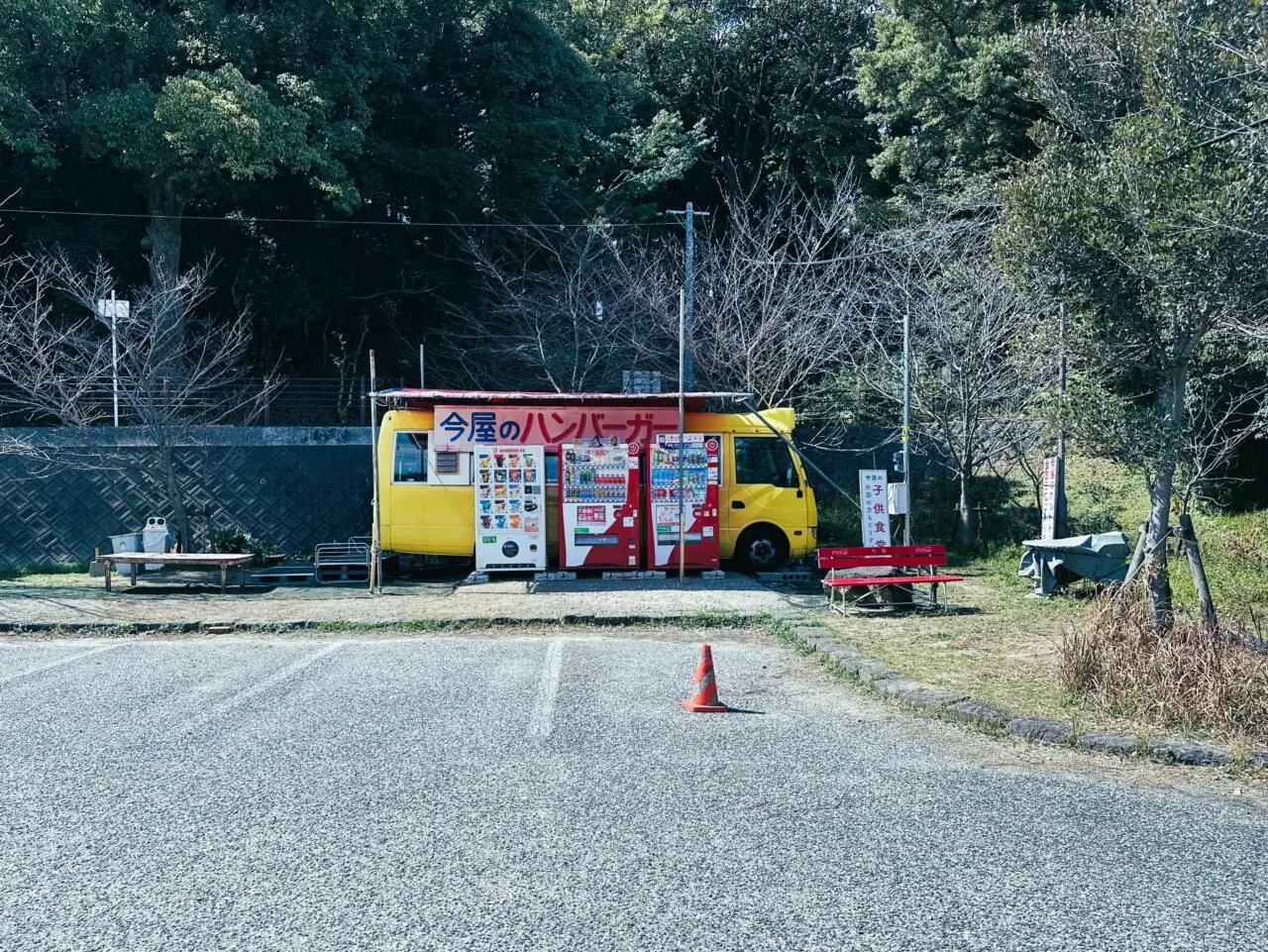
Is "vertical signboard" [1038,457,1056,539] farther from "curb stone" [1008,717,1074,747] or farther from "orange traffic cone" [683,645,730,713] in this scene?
"orange traffic cone" [683,645,730,713]

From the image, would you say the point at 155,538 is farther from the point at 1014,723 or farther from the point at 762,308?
the point at 1014,723

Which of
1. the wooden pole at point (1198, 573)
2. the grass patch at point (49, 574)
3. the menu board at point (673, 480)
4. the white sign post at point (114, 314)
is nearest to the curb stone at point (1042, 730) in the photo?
the wooden pole at point (1198, 573)

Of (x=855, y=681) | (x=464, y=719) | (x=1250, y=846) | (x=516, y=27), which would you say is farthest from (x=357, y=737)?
(x=516, y=27)

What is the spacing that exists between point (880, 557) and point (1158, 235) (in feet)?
16.1

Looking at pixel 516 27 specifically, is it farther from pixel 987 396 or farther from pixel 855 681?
pixel 855 681

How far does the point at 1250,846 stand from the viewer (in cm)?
463

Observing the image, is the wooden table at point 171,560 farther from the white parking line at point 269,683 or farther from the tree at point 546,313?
the tree at point 546,313

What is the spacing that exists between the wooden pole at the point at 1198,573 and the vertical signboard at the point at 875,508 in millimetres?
6261

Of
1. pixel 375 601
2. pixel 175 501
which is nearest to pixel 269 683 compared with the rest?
pixel 375 601

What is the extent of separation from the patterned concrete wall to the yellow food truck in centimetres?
267

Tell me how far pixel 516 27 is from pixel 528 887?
2424 cm

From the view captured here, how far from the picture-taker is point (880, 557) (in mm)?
11430

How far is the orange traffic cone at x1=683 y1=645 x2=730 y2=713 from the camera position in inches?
278

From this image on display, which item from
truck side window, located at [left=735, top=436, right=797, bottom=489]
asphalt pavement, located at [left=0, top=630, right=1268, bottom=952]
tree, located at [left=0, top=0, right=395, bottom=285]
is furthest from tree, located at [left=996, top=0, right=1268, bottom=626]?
tree, located at [left=0, top=0, right=395, bottom=285]
